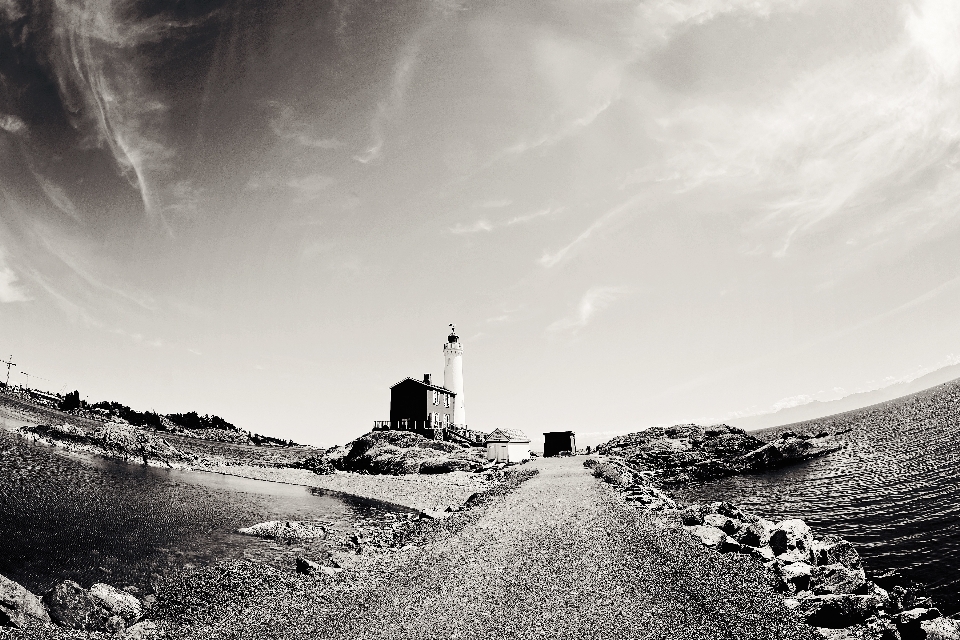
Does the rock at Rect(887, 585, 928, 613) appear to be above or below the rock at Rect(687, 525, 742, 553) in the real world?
below

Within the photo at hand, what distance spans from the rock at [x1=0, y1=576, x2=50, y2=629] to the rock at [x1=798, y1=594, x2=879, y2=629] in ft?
50.9

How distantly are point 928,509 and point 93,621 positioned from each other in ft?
99.2

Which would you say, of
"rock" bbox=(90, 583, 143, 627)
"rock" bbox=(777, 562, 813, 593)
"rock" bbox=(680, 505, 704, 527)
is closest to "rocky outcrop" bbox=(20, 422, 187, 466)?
"rock" bbox=(90, 583, 143, 627)

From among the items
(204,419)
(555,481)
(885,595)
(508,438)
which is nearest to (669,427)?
(508,438)

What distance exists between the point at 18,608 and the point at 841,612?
647 inches

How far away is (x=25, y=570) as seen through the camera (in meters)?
14.3

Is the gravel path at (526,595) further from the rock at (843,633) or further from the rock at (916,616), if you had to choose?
the rock at (916,616)

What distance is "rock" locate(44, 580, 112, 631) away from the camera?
1041 cm

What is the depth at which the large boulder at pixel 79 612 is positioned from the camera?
10.4 meters

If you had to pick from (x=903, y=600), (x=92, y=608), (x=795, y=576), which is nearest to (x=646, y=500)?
(x=795, y=576)

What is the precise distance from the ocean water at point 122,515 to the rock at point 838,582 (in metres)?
16.0

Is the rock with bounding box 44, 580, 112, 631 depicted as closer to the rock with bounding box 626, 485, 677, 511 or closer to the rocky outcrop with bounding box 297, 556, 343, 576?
the rocky outcrop with bounding box 297, 556, 343, 576

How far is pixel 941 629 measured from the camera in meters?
8.73

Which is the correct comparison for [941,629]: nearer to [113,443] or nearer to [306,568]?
[306,568]
